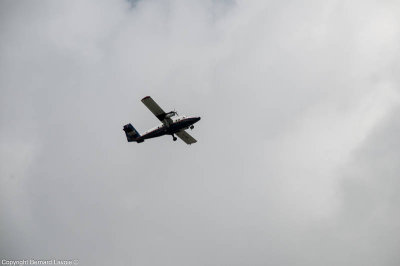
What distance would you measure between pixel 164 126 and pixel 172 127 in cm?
137

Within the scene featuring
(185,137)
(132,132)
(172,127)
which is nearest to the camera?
(172,127)

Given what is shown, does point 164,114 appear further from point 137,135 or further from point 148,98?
point 137,135

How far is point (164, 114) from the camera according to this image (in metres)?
65.4

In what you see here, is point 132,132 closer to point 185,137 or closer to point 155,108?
point 185,137

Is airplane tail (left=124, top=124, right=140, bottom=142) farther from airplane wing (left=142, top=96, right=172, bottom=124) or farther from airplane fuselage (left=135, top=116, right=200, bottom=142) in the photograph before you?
airplane wing (left=142, top=96, right=172, bottom=124)

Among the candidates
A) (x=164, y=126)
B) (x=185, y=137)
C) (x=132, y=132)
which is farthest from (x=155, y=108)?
(x=185, y=137)

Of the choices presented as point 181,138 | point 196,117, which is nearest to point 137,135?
point 181,138

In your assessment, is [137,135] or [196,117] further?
[137,135]

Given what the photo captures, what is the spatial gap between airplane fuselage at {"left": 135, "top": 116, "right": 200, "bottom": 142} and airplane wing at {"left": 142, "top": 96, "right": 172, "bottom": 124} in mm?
941

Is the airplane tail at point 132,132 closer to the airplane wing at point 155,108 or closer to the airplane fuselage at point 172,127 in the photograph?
the airplane fuselage at point 172,127

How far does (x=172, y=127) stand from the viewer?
67.1 metres

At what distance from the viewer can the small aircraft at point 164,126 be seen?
6462 centimetres

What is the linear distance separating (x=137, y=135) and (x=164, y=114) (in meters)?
8.20

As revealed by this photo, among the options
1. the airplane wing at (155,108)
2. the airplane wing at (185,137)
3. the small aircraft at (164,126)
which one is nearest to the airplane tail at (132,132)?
the small aircraft at (164,126)
